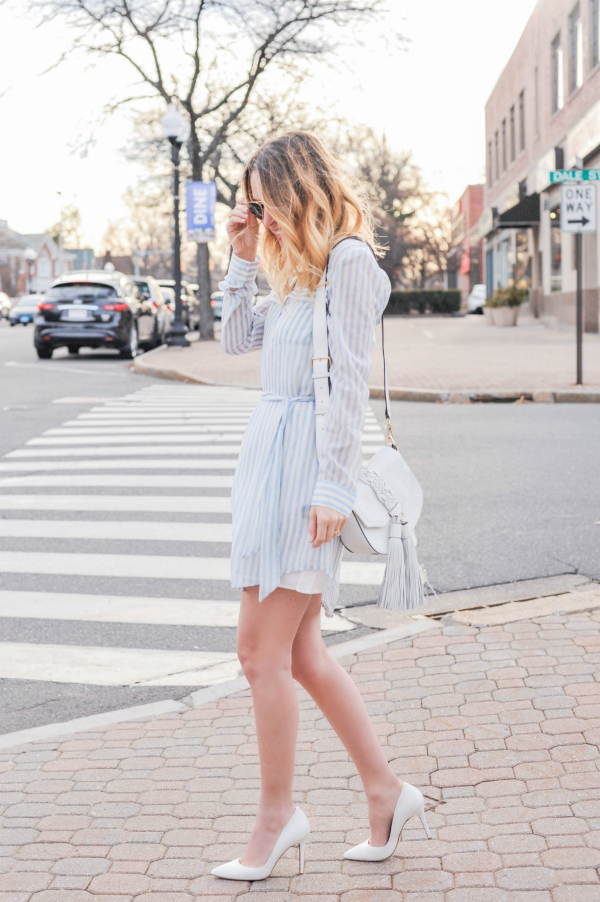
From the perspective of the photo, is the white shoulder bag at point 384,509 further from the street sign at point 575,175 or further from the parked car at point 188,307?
the parked car at point 188,307

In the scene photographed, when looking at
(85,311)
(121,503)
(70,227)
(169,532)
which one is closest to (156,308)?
(85,311)

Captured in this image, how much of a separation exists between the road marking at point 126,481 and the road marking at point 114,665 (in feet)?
12.0

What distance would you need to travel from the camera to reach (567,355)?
759 inches

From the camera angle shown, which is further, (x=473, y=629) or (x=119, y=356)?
(x=119, y=356)

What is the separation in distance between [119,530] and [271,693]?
4484 mm

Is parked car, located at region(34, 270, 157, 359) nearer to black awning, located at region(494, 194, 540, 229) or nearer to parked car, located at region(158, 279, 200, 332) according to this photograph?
parked car, located at region(158, 279, 200, 332)

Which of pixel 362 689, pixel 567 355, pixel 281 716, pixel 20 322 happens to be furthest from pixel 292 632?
pixel 20 322

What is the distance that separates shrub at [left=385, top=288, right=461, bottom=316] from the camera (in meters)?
53.0

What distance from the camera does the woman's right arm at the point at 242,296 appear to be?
2988 mm

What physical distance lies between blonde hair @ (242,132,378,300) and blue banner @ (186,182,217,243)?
82.9 ft

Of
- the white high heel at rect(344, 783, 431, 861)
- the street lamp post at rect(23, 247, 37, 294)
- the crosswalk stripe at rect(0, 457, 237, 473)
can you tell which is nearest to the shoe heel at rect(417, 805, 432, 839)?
the white high heel at rect(344, 783, 431, 861)

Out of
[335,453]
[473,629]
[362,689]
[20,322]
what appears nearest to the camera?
[335,453]

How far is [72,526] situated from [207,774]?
4.00 metres

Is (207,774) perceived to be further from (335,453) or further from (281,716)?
(335,453)
